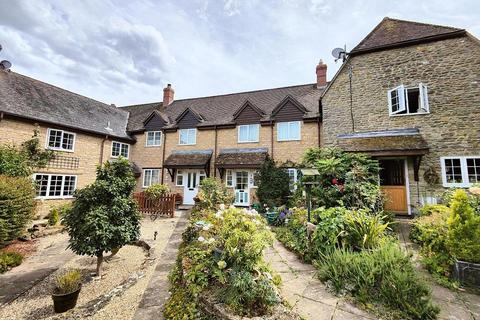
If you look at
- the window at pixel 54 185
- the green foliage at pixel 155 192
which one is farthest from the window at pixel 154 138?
the green foliage at pixel 155 192

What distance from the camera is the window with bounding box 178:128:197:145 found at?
18.0m

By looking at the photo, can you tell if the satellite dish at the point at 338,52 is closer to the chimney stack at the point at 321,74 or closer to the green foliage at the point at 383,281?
the chimney stack at the point at 321,74

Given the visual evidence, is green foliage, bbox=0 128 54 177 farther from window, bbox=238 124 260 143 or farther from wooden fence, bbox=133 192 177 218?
window, bbox=238 124 260 143

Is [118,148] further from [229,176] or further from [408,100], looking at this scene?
[408,100]

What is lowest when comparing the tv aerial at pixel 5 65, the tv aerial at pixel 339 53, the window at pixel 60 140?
the window at pixel 60 140

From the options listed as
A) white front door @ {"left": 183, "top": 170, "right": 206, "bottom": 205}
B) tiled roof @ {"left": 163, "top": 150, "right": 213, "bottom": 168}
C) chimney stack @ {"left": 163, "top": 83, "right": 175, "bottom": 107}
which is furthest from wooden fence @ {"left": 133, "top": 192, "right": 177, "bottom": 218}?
chimney stack @ {"left": 163, "top": 83, "right": 175, "bottom": 107}

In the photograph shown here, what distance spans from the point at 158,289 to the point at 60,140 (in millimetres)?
15183

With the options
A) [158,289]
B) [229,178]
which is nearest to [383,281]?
[158,289]

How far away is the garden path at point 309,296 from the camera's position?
3260 mm

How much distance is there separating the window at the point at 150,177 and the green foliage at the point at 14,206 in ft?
30.8

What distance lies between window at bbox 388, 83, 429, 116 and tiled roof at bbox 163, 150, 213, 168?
489 inches

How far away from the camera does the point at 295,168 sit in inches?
576

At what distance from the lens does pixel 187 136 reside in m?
18.2

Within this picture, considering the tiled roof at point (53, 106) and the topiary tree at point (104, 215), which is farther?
the tiled roof at point (53, 106)
